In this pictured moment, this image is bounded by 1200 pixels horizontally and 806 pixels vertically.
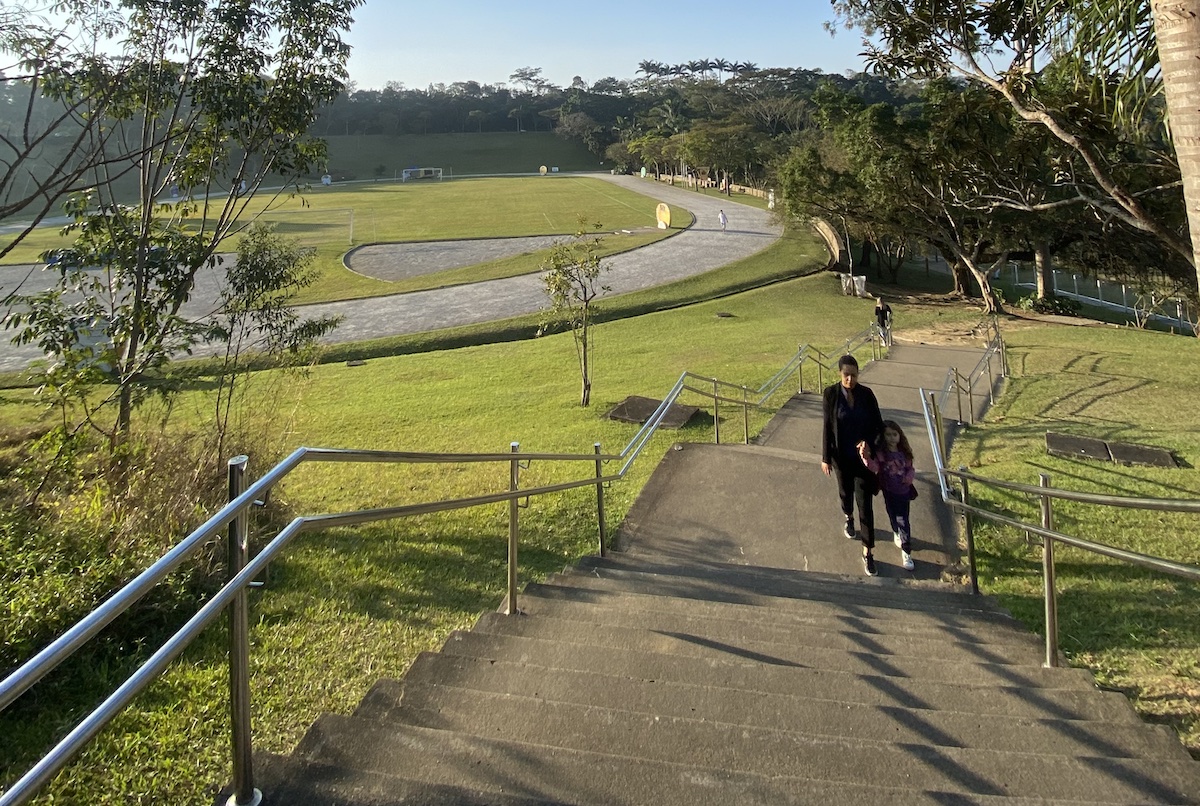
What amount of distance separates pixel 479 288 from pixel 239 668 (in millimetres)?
26295

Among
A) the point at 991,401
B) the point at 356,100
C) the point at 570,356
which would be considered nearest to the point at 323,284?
the point at 570,356

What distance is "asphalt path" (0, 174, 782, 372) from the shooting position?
878 inches

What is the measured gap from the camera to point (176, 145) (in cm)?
920

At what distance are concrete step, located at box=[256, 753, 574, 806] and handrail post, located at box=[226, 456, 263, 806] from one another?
0.17ft

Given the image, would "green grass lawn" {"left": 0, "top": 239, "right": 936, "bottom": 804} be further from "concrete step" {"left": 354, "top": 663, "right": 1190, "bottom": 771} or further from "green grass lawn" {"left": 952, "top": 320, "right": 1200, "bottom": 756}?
"green grass lawn" {"left": 952, "top": 320, "right": 1200, "bottom": 756}

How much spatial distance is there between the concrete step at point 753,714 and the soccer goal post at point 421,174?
300ft

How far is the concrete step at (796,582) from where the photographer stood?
4922 mm

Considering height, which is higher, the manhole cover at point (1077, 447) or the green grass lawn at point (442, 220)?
the green grass lawn at point (442, 220)

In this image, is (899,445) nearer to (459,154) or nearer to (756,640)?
(756,640)

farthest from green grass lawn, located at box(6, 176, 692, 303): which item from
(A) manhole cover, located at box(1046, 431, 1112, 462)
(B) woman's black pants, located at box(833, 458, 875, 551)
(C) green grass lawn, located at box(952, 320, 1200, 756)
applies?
(B) woman's black pants, located at box(833, 458, 875, 551)

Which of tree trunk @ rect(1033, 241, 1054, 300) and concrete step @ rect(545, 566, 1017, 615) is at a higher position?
tree trunk @ rect(1033, 241, 1054, 300)

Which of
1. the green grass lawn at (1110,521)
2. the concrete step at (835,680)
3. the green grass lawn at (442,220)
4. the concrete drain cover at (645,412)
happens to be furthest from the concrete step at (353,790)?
the green grass lawn at (442,220)

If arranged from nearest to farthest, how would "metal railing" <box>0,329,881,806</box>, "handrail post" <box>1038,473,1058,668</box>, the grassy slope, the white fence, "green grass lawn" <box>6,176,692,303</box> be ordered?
"metal railing" <box>0,329,881,806</box> < "handrail post" <box>1038,473,1058,668</box> < the white fence < "green grass lawn" <box>6,176,692,303</box> < the grassy slope

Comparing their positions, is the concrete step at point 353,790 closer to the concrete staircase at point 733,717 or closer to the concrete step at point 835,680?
the concrete staircase at point 733,717
